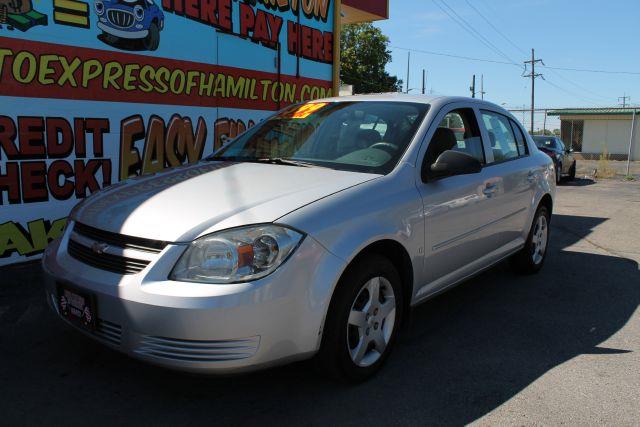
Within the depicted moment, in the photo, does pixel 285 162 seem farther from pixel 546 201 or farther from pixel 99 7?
pixel 99 7

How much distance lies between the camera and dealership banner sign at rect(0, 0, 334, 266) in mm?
5305

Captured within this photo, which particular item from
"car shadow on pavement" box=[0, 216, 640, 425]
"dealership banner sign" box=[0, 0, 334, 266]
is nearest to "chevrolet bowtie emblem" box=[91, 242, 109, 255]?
"car shadow on pavement" box=[0, 216, 640, 425]

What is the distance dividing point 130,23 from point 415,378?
5056mm

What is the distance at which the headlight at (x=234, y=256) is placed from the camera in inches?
98.3

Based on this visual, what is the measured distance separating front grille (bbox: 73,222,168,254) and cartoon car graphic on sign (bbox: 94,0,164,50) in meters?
3.75

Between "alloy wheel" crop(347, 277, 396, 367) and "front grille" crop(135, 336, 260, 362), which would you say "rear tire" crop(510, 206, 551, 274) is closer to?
"alloy wheel" crop(347, 277, 396, 367)

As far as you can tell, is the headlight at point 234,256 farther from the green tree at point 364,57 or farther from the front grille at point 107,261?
the green tree at point 364,57

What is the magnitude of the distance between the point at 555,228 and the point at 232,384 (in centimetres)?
673

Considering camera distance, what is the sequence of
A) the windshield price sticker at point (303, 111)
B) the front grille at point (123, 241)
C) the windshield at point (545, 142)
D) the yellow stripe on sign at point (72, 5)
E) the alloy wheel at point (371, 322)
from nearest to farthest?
the front grille at point (123, 241), the alloy wheel at point (371, 322), the windshield price sticker at point (303, 111), the yellow stripe on sign at point (72, 5), the windshield at point (545, 142)

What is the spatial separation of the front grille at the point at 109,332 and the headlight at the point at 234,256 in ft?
1.30

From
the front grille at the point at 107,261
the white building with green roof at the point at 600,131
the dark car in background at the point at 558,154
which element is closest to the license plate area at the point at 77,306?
the front grille at the point at 107,261

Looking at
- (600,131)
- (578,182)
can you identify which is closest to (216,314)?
(578,182)

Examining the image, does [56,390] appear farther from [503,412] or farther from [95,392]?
[503,412]

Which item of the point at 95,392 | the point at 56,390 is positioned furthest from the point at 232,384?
the point at 56,390
